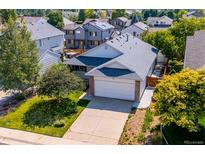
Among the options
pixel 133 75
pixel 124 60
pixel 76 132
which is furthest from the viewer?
pixel 124 60

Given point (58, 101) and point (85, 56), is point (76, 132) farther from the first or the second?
point (85, 56)

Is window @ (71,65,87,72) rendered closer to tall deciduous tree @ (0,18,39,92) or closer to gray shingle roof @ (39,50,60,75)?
gray shingle roof @ (39,50,60,75)

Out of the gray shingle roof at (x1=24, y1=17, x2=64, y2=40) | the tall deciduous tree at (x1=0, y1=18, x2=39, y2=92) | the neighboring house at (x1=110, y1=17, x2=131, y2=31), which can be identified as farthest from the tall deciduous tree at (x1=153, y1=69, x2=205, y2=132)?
the neighboring house at (x1=110, y1=17, x2=131, y2=31)

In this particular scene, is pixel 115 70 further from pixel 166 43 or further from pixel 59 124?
Answer: pixel 166 43

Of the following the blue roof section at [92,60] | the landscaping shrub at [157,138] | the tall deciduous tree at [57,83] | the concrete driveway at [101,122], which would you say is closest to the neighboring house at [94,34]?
the blue roof section at [92,60]

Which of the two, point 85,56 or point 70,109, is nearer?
point 70,109
